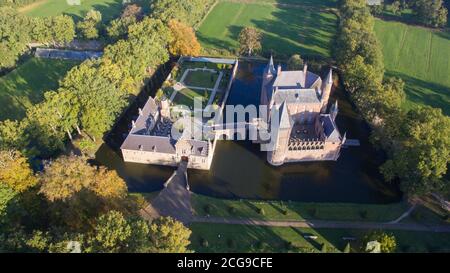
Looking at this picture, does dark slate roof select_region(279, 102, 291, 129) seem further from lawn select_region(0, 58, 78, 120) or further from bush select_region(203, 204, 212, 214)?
lawn select_region(0, 58, 78, 120)

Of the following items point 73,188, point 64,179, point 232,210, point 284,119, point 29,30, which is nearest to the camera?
point 64,179

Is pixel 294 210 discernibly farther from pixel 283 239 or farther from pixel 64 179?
pixel 64 179

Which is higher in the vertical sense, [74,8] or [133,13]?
[133,13]

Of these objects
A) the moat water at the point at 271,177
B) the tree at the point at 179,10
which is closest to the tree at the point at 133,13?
the tree at the point at 179,10

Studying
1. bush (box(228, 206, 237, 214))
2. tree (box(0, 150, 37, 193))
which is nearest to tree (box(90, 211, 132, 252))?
tree (box(0, 150, 37, 193))

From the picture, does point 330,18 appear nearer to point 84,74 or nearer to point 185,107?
point 185,107

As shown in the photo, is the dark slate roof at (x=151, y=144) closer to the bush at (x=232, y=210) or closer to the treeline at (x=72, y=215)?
the treeline at (x=72, y=215)

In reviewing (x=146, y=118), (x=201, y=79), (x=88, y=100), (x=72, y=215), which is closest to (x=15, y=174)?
(x=72, y=215)
